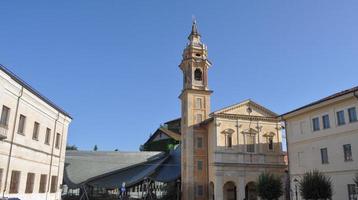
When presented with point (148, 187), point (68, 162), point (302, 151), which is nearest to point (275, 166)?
point (302, 151)

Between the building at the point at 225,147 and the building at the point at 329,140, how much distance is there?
34.2 ft

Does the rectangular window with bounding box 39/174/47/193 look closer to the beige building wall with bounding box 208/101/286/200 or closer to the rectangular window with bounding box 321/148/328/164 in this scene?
the beige building wall with bounding box 208/101/286/200

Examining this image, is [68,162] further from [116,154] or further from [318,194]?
[318,194]

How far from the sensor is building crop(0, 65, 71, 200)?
67.3 feet

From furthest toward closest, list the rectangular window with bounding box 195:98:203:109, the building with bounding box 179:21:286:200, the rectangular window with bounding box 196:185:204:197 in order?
1. the rectangular window with bounding box 195:98:203:109
2. the rectangular window with bounding box 196:185:204:197
3. the building with bounding box 179:21:286:200

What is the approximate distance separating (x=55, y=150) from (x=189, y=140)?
19200 millimetres

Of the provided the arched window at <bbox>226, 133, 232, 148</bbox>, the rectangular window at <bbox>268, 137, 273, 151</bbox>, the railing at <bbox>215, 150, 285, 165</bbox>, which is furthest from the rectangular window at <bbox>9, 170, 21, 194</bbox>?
the rectangular window at <bbox>268, 137, 273, 151</bbox>

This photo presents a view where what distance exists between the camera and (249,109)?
44.8 metres

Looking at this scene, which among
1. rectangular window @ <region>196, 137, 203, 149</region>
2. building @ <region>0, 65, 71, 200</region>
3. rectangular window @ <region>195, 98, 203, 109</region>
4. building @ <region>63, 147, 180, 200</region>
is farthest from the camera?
building @ <region>63, 147, 180, 200</region>

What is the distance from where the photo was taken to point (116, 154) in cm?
5797

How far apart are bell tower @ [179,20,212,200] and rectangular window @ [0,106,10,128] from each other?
1028 inches

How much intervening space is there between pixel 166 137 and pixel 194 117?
93.1 feet

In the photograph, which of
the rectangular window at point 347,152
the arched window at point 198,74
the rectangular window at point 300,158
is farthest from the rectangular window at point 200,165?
the rectangular window at point 347,152

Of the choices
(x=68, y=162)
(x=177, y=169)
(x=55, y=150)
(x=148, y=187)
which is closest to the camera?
(x=55, y=150)
